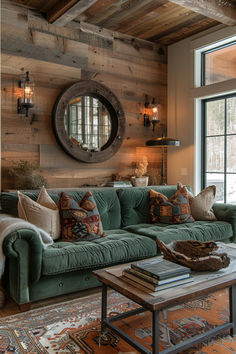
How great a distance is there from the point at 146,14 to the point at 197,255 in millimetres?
3061

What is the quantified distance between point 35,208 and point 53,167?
123cm

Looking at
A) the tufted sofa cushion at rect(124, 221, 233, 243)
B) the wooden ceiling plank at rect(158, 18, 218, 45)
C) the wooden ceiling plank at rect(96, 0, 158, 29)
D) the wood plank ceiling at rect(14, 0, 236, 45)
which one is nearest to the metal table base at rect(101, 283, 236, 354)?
the tufted sofa cushion at rect(124, 221, 233, 243)

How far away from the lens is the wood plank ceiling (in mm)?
3424

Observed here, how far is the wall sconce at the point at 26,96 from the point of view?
354 cm

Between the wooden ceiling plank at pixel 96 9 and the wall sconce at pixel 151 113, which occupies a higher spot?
the wooden ceiling plank at pixel 96 9

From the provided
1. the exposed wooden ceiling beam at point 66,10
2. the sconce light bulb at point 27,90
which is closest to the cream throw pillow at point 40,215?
the sconce light bulb at point 27,90

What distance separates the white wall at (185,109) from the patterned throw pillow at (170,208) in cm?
107

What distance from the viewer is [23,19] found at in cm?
362

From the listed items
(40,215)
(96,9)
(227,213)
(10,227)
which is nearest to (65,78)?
(96,9)

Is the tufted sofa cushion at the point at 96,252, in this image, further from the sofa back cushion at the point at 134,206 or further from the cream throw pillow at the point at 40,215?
the sofa back cushion at the point at 134,206

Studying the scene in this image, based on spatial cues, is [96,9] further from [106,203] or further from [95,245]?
[95,245]

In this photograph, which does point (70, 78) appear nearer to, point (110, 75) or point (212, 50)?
→ point (110, 75)

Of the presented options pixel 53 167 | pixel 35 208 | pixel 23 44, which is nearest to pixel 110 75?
pixel 23 44

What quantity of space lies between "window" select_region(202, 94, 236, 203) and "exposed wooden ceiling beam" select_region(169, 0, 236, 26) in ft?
3.14
